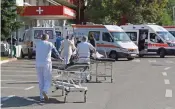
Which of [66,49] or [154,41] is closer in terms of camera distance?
[66,49]

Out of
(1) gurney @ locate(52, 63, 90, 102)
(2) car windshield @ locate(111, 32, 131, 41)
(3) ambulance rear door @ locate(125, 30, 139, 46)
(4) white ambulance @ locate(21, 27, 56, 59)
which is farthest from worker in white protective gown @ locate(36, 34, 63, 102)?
(3) ambulance rear door @ locate(125, 30, 139, 46)

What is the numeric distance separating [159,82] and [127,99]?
4581 mm

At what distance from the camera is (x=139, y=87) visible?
575 inches

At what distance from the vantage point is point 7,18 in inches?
1137

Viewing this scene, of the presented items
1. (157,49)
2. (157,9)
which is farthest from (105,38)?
(157,9)

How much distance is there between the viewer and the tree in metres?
28.8

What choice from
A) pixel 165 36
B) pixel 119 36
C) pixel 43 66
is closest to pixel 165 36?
pixel 165 36

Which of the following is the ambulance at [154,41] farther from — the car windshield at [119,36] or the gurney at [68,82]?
the gurney at [68,82]

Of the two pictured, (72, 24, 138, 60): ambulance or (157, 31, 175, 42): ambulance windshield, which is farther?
(157, 31, 175, 42): ambulance windshield

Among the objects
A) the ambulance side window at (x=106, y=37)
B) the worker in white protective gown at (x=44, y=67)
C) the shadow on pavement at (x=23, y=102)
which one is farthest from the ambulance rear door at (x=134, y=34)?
the worker in white protective gown at (x=44, y=67)

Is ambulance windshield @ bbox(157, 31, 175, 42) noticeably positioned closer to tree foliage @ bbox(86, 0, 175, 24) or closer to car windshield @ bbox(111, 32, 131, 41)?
car windshield @ bbox(111, 32, 131, 41)

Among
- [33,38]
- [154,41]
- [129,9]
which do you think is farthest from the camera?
[129,9]

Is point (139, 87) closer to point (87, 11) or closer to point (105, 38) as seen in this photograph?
point (105, 38)

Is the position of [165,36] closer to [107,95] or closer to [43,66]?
[107,95]
